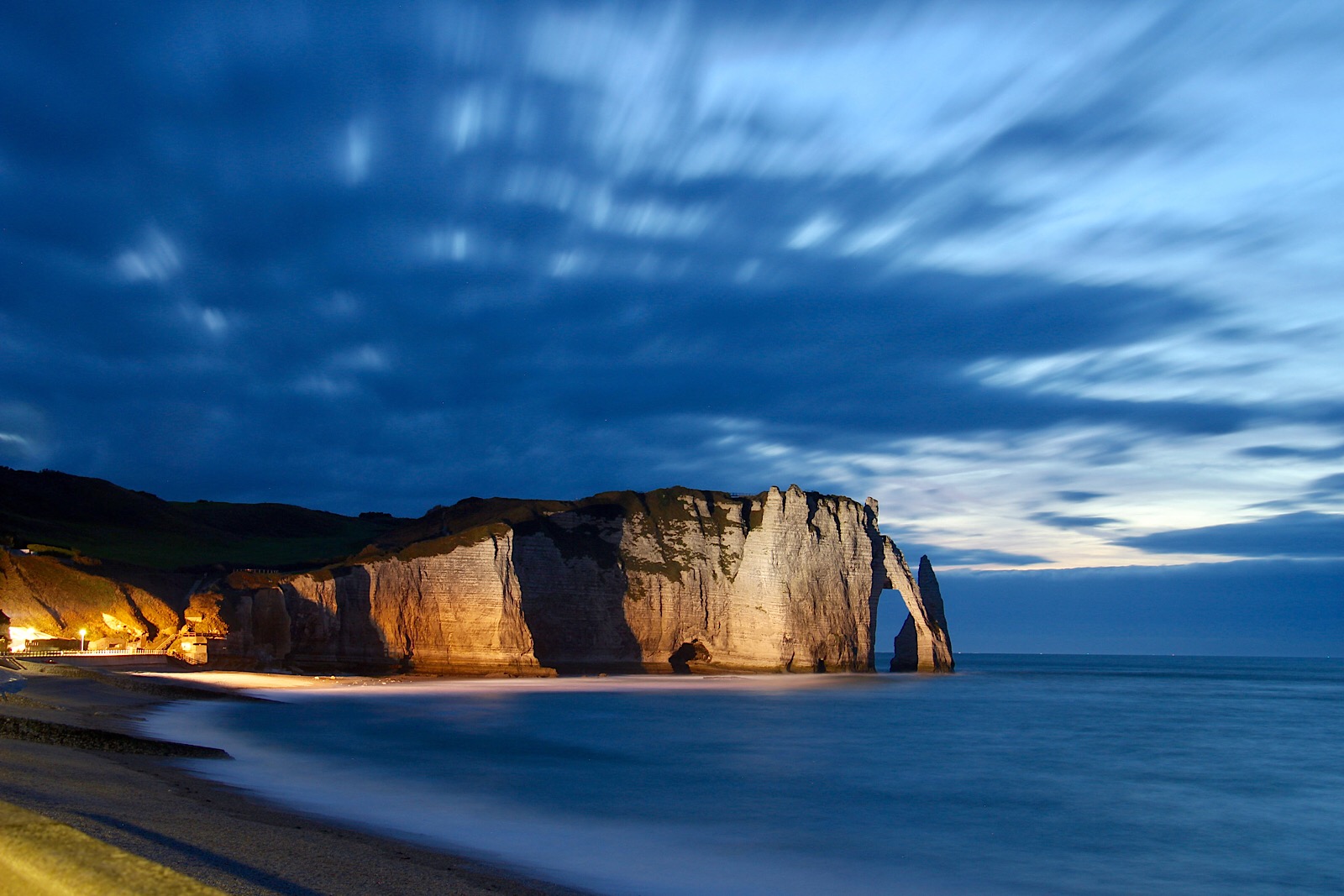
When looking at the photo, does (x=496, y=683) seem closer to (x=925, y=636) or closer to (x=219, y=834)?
(x=925, y=636)

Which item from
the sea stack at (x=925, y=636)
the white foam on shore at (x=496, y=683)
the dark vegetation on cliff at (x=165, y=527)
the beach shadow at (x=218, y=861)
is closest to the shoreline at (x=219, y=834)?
the beach shadow at (x=218, y=861)

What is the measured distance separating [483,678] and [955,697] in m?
24.6

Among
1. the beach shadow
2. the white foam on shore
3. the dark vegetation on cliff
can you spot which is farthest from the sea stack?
the beach shadow

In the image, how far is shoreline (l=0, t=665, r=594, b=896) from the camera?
5.71 metres

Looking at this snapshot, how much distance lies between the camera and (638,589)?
5738 cm

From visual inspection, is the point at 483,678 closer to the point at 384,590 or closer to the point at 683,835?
the point at 384,590

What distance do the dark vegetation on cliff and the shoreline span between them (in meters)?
53.6

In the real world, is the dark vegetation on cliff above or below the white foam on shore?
above

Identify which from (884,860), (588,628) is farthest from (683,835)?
(588,628)

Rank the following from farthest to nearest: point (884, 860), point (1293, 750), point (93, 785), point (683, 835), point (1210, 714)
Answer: point (1210, 714) < point (1293, 750) < point (683, 835) < point (884, 860) < point (93, 785)

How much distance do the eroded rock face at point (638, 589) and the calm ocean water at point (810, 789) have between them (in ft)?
40.4

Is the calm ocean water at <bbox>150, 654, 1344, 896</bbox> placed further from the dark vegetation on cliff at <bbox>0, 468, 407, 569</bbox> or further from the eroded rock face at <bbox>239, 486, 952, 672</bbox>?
the dark vegetation on cliff at <bbox>0, 468, 407, 569</bbox>

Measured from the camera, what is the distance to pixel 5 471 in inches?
3664

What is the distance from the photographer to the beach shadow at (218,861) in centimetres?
548
